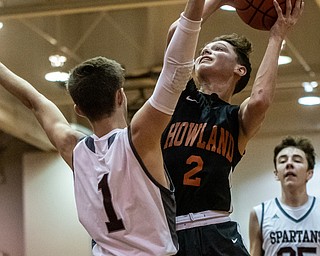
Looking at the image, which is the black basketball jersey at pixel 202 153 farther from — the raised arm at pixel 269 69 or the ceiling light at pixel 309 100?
the ceiling light at pixel 309 100

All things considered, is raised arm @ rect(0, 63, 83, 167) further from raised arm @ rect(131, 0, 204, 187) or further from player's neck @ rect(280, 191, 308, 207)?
player's neck @ rect(280, 191, 308, 207)

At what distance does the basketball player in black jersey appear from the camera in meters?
2.96

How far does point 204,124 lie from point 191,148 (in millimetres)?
126

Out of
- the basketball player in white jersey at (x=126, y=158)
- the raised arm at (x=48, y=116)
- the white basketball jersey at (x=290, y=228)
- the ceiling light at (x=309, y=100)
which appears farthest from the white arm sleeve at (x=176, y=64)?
the ceiling light at (x=309, y=100)

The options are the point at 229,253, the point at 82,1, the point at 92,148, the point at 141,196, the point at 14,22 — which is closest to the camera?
the point at 141,196

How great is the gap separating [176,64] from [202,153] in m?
0.75

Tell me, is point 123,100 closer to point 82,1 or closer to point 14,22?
point 82,1

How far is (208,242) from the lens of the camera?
3.03 m

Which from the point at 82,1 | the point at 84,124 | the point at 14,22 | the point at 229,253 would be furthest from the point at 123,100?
the point at 84,124

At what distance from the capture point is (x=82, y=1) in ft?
26.9

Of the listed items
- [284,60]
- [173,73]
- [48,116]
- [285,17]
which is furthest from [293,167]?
[284,60]

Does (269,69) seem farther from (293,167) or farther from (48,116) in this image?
(293,167)

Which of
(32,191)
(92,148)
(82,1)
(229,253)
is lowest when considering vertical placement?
(229,253)

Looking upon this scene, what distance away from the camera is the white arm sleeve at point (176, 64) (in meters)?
2.38
